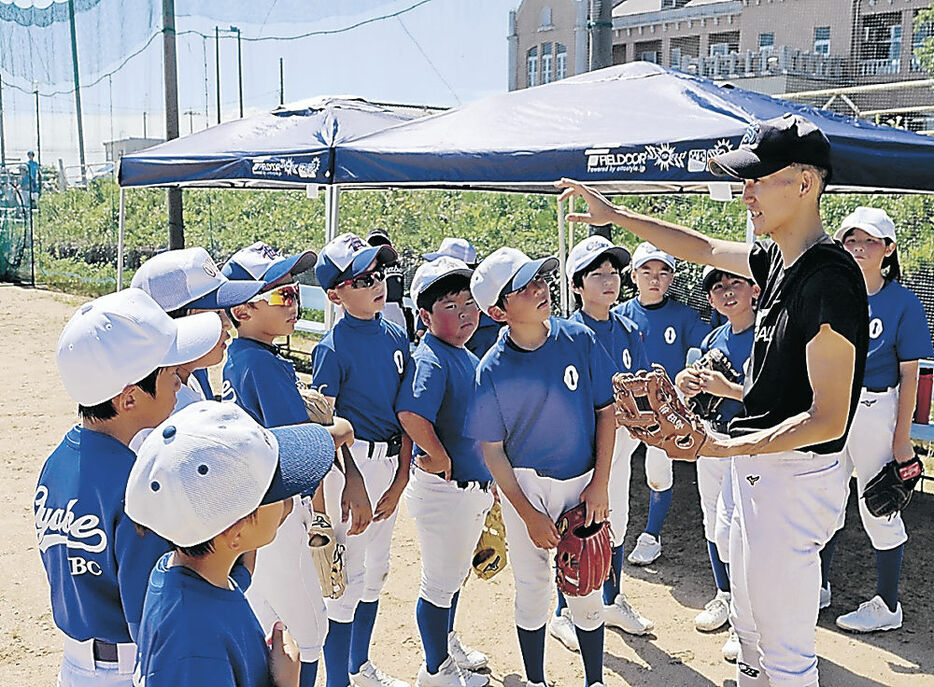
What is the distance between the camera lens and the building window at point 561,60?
1933 cm

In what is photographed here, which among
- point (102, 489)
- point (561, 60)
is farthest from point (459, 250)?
point (561, 60)

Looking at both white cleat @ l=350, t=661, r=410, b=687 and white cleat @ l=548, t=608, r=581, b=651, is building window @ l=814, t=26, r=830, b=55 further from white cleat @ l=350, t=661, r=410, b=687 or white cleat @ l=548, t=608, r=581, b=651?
white cleat @ l=350, t=661, r=410, b=687

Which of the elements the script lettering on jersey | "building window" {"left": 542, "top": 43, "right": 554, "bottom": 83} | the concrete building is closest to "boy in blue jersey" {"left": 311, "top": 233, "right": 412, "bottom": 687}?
the script lettering on jersey

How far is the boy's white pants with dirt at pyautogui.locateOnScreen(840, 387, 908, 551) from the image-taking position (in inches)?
176

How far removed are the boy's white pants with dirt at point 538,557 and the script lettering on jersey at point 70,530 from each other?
1.74 meters

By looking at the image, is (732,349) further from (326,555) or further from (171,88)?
(171,88)

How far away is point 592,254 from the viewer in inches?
175

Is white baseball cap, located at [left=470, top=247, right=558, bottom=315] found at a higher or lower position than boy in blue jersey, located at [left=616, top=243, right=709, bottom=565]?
higher

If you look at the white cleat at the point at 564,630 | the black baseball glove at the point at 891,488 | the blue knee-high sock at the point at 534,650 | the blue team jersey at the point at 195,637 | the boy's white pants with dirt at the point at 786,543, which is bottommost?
the white cleat at the point at 564,630

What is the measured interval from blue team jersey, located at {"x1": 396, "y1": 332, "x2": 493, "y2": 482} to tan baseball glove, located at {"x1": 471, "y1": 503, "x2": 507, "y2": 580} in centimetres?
36

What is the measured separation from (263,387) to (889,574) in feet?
10.3

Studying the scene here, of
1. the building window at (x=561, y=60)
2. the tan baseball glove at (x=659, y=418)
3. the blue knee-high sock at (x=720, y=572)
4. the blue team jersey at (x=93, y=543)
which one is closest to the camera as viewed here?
the blue team jersey at (x=93, y=543)

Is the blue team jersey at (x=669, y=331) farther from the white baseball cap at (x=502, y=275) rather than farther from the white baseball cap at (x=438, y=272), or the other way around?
the white baseball cap at (x=502, y=275)

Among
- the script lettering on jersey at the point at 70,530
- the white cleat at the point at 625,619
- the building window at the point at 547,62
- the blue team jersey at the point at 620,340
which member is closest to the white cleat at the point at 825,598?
the white cleat at the point at 625,619
